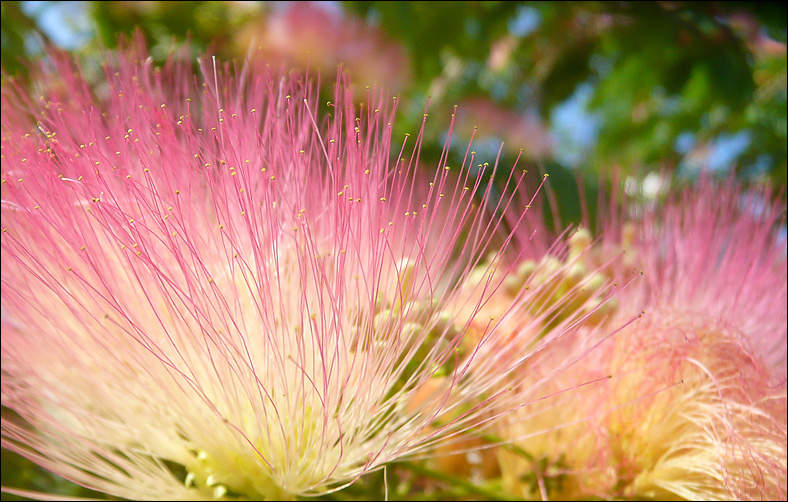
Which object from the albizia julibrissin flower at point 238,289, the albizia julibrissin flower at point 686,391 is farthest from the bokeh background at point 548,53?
the albizia julibrissin flower at point 238,289

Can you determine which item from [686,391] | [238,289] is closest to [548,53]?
[686,391]

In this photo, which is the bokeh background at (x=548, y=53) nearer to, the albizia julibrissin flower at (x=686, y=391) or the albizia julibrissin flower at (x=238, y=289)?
the albizia julibrissin flower at (x=686, y=391)

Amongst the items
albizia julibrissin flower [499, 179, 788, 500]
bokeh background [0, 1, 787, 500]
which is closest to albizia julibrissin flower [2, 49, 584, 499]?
albizia julibrissin flower [499, 179, 788, 500]

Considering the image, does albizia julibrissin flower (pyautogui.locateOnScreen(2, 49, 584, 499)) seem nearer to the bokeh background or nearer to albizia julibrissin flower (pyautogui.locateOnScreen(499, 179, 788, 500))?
albizia julibrissin flower (pyautogui.locateOnScreen(499, 179, 788, 500))

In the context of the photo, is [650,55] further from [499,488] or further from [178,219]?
[178,219]

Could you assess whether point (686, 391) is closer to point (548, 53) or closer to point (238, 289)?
point (238, 289)

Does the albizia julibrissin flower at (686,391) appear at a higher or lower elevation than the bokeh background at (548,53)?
lower
